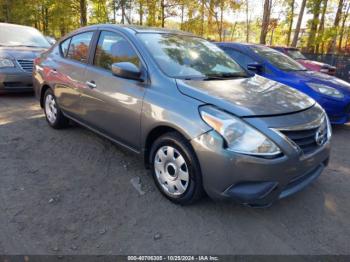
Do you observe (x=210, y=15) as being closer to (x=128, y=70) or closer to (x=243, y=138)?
(x=128, y=70)

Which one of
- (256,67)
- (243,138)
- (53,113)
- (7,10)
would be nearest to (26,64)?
(53,113)

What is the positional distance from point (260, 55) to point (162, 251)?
16.1 feet

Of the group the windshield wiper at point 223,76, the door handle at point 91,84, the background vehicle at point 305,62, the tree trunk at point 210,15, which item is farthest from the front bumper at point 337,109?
the tree trunk at point 210,15

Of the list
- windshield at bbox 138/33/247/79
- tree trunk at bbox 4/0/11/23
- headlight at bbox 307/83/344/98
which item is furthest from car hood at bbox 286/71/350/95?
tree trunk at bbox 4/0/11/23

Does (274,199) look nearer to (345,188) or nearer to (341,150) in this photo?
(345,188)

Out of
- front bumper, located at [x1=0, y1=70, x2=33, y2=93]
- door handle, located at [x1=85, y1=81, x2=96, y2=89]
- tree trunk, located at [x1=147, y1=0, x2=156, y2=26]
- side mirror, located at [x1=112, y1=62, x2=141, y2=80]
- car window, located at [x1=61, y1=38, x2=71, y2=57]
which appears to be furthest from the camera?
tree trunk, located at [x1=147, y1=0, x2=156, y2=26]

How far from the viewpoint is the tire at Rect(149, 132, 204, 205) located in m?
2.65

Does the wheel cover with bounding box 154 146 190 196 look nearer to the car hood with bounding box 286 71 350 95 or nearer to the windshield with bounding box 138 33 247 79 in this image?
the windshield with bounding box 138 33 247 79

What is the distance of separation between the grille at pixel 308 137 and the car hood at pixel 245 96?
22cm

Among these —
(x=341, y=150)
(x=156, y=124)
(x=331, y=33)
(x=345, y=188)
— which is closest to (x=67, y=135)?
(x=156, y=124)

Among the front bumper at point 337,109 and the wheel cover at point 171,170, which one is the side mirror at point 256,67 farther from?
the wheel cover at point 171,170

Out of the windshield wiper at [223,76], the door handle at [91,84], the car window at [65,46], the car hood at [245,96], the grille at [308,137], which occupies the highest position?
the car window at [65,46]

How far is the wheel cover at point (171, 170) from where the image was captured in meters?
2.75

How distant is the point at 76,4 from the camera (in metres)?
19.1
